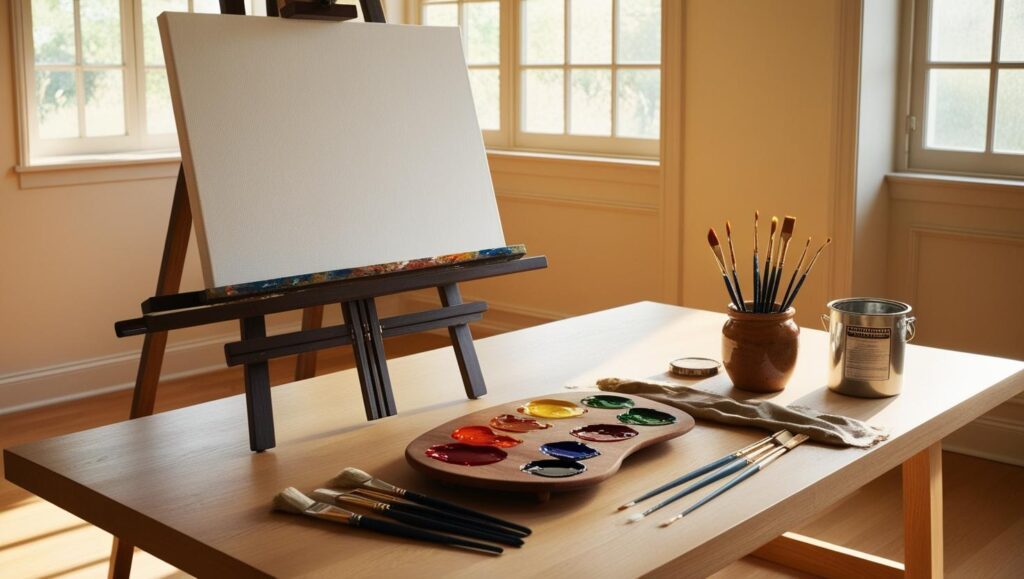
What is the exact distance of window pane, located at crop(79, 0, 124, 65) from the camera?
459 cm

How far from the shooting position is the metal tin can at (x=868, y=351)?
1.99 metres

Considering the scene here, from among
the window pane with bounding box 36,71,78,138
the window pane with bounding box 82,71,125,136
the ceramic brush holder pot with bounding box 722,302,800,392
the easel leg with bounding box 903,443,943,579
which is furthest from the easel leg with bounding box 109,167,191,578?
the window pane with bounding box 82,71,125,136

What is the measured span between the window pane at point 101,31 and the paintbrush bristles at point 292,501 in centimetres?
365

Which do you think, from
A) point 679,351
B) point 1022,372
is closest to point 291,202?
point 679,351

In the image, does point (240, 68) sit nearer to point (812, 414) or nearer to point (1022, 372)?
point (812, 414)

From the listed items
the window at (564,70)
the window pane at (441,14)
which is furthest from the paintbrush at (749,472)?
the window pane at (441,14)

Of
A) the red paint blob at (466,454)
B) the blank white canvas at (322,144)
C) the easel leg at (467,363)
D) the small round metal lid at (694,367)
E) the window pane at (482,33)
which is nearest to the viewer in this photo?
the red paint blob at (466,454)

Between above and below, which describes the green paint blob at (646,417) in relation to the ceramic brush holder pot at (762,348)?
below

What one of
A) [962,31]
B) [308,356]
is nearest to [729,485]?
[308,356]

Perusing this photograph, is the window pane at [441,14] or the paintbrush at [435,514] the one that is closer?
the paintbrush at [435,514]

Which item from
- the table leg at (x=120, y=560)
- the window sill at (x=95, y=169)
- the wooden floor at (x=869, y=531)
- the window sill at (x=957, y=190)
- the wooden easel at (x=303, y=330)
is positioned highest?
the window sill at (x=95, y=169)

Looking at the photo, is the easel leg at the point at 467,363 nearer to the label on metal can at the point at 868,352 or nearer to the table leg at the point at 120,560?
the label on metal can at the point at 868,352

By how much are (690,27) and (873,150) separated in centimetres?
87

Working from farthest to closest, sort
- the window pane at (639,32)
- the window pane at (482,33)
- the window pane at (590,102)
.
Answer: the window pane at (482,33)
the window pane at (590,102)
the window pane at (639,32)
